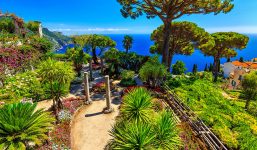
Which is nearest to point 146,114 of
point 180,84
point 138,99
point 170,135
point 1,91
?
point 138,99

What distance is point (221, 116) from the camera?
1708 centimetres

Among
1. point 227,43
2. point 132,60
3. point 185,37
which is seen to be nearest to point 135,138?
point 132,60

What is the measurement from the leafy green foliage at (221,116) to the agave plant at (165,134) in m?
5.16

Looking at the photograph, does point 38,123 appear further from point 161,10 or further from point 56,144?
point 161,10

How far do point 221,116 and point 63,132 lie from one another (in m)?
13.6

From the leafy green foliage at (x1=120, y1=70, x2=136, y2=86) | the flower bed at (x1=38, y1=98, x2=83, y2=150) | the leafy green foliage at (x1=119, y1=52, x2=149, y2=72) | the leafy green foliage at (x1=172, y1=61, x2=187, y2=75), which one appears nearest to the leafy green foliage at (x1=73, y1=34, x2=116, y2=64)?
the leafy green foliage at (x1=119, y1=52, x2=149, y2=72)

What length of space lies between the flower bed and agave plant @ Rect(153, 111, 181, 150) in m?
6.43

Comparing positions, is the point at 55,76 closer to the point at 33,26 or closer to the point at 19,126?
the point at 19,126

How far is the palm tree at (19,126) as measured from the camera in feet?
31.4

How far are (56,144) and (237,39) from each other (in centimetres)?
4259

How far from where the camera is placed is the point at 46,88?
17.2 m

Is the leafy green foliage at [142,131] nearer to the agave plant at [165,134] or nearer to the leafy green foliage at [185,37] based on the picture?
the agave plant at [165,134]

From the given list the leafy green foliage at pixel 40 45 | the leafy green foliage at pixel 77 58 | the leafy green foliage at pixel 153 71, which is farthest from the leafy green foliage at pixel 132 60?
the leafy green foliage at pixel 40 45

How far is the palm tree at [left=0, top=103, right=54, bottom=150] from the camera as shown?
377 inches
